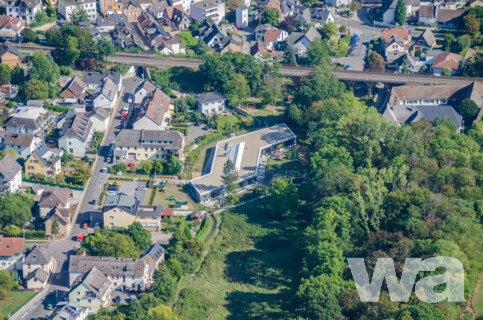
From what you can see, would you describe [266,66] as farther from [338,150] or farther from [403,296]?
[403,296]

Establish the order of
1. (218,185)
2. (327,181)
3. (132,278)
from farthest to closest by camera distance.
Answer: (218,185), (327,181), (132,278)

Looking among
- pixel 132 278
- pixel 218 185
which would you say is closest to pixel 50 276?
pixel 132 278

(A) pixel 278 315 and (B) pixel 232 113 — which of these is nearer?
(A) pixel 278 315

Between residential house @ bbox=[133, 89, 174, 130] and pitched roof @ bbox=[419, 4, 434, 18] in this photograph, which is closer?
residential house @ bbox=[133, 89, 174, 130]

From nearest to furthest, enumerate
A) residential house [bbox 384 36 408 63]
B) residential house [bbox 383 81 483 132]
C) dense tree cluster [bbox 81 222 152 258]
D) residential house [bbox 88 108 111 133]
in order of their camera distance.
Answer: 1. dense tree cluster [bbox 81 222 152 258]
2. residential house [bbox 88 108 111 133]
3. residential house [bbox 383 81 483 132]
4. residential house [bbox 384 36 408 63]

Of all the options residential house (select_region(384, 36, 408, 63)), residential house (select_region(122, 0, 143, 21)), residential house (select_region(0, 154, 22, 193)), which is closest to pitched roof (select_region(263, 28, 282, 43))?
residential house (select_region(384, 36, 408, 63))

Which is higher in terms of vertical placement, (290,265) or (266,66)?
(266,66)

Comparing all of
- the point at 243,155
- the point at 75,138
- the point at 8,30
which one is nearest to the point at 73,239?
the point at 75,138

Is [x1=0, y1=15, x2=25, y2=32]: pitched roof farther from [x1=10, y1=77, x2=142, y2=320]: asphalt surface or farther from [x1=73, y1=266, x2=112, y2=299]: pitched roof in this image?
[x1=73, y1=266, x2=112, y2=299]: pitched roof

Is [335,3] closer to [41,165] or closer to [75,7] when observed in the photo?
[75,7]
